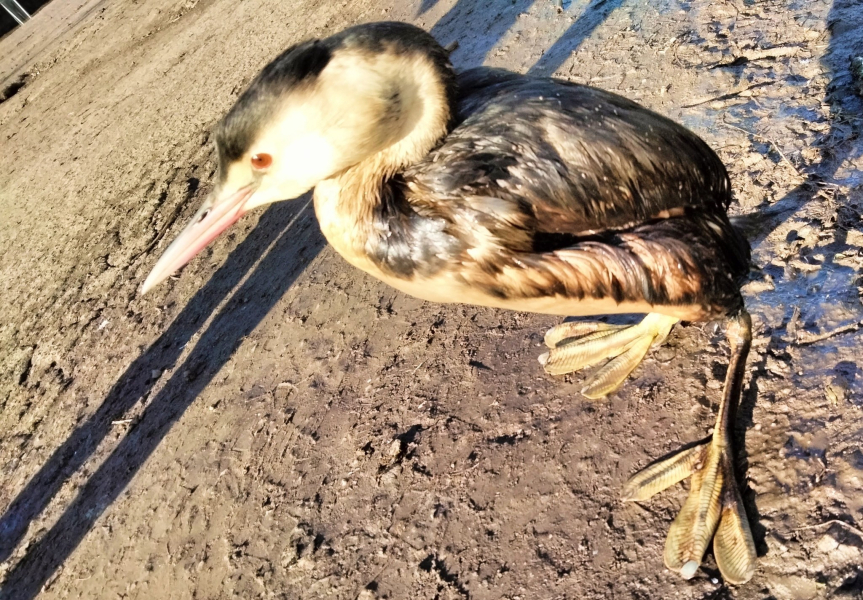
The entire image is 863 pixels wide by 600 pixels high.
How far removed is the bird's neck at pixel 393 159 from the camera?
2215 millimetres

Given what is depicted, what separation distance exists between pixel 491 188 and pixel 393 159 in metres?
0.39

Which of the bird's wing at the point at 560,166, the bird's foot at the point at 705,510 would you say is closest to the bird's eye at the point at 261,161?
the bird's wing at the point at 560,166

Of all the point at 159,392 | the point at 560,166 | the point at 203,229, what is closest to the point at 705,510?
the point at 560,166

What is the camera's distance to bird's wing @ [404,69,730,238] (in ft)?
7.11

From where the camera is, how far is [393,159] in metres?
2.28

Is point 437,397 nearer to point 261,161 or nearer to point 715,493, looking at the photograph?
point 715,493

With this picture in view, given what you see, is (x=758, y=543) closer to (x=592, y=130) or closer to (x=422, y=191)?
(x=592, y=130)

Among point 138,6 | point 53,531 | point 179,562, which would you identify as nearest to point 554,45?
point 179,562

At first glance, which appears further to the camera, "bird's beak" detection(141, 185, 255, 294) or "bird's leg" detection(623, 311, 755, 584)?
"bird's beak" detection(141, 185, 255, 294)

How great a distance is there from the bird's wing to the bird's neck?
0.20 ft

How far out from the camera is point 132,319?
188 inches

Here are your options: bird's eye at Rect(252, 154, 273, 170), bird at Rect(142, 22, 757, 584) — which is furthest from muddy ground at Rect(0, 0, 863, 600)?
bird's eye at Rect(252, 154, 273, 170)

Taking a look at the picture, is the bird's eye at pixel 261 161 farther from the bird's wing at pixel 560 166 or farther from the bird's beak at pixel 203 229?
the bird's wing at pixel 560 166

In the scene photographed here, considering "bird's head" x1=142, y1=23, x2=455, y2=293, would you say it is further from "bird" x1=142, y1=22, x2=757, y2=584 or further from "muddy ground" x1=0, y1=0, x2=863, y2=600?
"muddy ground" x1=0, y1=0, x2=863, y2=600
